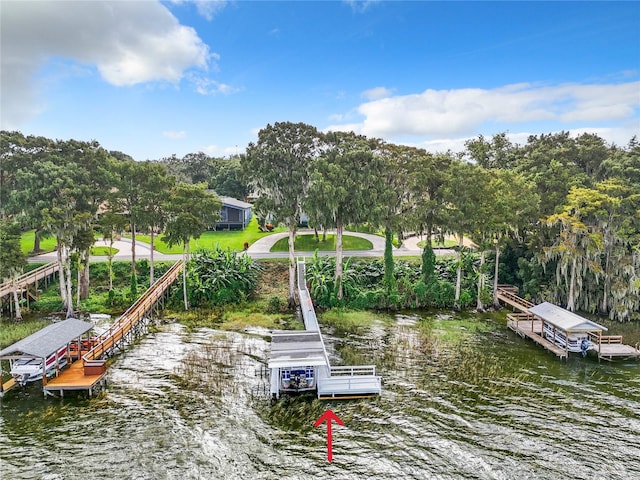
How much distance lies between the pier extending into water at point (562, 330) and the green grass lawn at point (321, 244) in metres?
19.5

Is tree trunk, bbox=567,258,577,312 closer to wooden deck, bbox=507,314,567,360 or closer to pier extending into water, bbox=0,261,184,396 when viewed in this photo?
wooden deck, bbox=507,314,567,360

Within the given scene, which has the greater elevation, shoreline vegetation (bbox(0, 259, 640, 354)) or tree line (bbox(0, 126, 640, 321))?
tree line (bbox(0, 126, 640, 321))

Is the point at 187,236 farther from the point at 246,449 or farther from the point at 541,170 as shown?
the point at 541,170

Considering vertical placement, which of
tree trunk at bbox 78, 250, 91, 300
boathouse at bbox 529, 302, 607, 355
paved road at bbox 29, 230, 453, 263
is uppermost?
paved road at bbox 29, 230, 453, 263

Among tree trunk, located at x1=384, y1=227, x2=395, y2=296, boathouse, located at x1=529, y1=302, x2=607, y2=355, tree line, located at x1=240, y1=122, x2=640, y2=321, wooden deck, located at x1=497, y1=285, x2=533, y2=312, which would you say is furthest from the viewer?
tree trunk, located at x1=384, y1=227, x2=395, y2=296

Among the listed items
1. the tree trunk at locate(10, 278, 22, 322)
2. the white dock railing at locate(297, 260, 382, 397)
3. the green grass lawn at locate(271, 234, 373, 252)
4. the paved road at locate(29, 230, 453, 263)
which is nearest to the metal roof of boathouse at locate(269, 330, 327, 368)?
the white dock railing at locate(297, 260, 382, 397)

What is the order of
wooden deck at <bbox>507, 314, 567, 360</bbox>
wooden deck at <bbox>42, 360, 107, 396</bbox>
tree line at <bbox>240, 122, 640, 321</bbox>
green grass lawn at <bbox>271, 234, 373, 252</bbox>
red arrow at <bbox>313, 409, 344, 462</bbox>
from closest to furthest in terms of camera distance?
1. red arrow at <bbox>313, 409, 344, 462</bbox>
2. wooden deck at <bbox>42, 360, 107, 396</bbox>
3. wooden deck at <bbox>507, 314, 567, 360</bbox>
4. tree line at <bbox>240, 122, 640, 321</bbox>
5. green grass lawn at <bbox>271, 234, 373, 252</bbox>

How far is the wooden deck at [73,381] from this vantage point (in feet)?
59.9

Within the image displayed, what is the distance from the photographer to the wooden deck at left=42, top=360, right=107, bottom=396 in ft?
59.9

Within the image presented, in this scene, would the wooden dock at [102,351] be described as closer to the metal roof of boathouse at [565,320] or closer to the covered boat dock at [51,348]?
the covered boat dock at [51,348]

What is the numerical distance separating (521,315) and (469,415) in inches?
518

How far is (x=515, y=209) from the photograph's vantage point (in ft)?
99.7

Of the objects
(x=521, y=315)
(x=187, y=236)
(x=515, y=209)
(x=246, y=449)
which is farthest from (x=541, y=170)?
(x=246, y=449)

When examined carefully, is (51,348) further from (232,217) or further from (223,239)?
(232,217)
